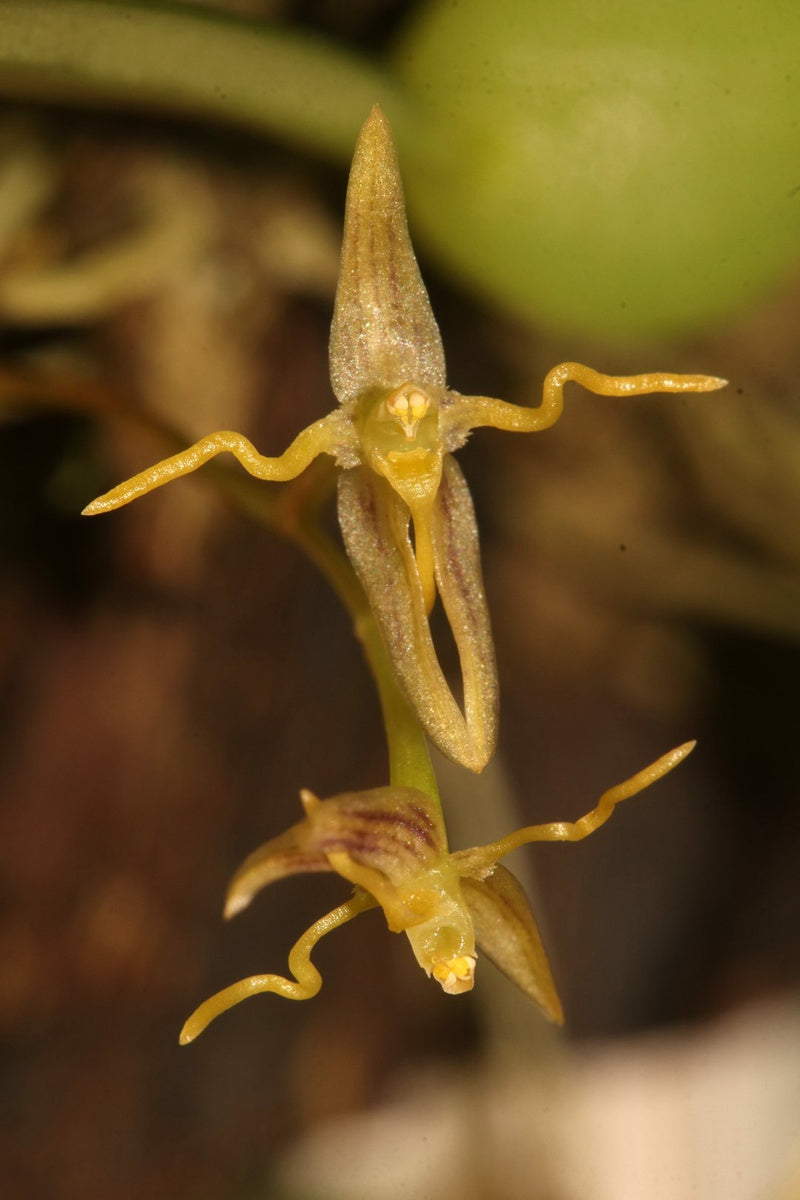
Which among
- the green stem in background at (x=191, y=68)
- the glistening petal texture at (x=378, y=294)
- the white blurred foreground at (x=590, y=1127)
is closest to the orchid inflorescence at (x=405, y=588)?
the glistening petal texture at (x=378, y=294)

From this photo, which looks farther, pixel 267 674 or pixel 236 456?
pixel 267 674

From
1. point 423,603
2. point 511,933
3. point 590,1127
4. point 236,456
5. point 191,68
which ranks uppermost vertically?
point 191,68

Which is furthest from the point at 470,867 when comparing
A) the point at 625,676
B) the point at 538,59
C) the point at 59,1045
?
the point at 625,676

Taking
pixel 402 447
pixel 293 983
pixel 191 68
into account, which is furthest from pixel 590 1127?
pixel 191 68

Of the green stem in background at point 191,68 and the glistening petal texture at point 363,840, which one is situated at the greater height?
the green stem in background at point 191,68

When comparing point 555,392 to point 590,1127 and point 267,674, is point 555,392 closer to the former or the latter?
point 267,674

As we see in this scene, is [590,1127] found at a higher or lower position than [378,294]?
lower

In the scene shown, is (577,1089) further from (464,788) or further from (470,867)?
(470,867)

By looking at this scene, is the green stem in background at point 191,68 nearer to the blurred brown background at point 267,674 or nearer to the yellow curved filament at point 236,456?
the blurred brown background at point 267,674
